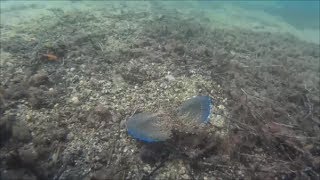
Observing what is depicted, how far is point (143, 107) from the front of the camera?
4895 mm

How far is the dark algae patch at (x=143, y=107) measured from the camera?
3.87 meters

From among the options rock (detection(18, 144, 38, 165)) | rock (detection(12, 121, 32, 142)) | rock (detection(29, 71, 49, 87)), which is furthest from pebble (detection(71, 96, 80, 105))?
rock (detection(18, 144, 38, 165))

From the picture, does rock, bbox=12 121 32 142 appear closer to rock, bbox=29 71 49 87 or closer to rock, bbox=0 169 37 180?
rock, bbox=0 169 37 180

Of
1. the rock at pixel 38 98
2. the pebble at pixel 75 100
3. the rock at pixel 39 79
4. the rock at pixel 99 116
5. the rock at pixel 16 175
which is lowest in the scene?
the rock at pixel 16 175

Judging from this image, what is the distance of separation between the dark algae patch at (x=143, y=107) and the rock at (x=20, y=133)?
14 mm

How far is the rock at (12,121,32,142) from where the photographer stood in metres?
3.97

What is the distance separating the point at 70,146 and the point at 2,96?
1.64 m

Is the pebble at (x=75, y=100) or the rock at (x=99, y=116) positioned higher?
the pebble at (x=75, y=100)

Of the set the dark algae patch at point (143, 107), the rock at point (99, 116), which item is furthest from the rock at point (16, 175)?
the rock at point (99, 116)

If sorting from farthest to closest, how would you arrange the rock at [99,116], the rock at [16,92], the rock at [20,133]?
the rock at [16,92], the rock at [99,116], the rock at [20,133]

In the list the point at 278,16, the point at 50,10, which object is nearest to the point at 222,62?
the point at 50,10

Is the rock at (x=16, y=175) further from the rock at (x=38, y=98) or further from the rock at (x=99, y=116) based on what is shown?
the rock at (x=38, y=98)

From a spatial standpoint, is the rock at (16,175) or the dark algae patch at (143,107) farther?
the dark algae patch at (143,107)

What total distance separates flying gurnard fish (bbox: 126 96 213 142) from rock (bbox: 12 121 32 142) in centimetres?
138
